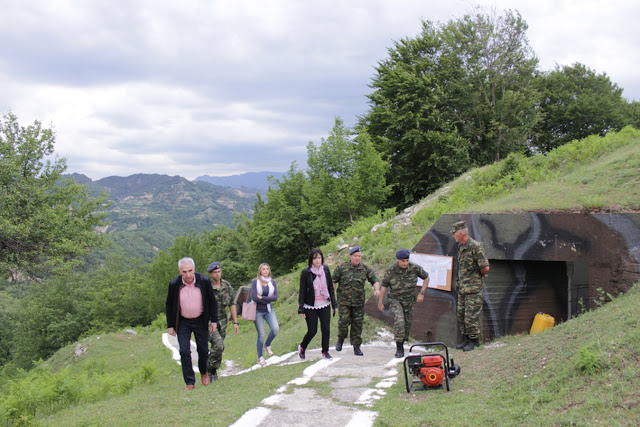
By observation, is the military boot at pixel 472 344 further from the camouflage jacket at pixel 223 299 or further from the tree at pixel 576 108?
the tree at pixel 576 108

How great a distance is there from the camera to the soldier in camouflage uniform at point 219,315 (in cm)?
731

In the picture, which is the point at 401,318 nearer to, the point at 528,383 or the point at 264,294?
the point at 264,294

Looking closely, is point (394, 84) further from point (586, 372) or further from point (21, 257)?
point (586, 372)

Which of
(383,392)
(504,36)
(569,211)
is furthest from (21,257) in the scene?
(504,36)

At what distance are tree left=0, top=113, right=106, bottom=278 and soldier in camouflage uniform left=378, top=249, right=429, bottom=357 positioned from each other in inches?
601

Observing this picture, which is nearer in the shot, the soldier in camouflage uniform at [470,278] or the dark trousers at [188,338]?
the dark trousers at [188,338]

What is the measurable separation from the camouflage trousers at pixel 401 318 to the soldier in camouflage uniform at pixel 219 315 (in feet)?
9.01

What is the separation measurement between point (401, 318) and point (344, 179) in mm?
19948

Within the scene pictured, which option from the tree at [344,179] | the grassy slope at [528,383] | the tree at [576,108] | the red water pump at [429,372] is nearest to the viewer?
the grassy slope at [528,383]

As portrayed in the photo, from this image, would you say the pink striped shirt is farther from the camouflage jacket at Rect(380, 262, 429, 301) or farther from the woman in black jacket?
the camouflage jacket at Rect(380, 262, 429, 301)

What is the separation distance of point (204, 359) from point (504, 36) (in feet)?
105

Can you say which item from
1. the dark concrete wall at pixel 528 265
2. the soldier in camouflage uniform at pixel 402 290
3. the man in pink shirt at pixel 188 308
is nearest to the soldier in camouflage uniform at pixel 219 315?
the man in pink shirt at pixel 188 308

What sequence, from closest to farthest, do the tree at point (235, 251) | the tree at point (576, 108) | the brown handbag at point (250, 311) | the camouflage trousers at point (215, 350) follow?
the camouflage trousers at point (215, 350)
the brown handbag at point (250, 311)
the tree at point (576, 108)
the tree at point (235, 251)

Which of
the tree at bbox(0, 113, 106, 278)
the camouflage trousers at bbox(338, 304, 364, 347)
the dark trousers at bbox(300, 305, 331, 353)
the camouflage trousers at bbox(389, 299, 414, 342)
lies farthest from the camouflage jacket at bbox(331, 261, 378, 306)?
the tree at bbox(0, 113, 106, 278)
